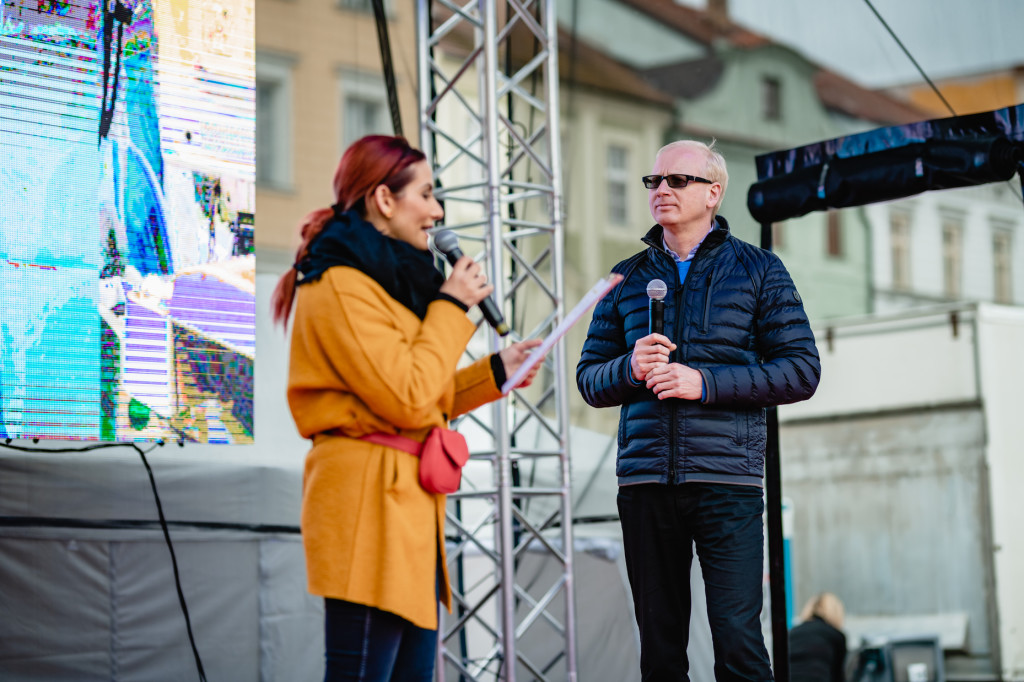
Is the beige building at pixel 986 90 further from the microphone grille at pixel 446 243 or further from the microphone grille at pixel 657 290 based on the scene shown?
the microphone grille at pixel 446 243

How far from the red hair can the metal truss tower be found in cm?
224

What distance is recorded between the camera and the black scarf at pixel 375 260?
1.75m

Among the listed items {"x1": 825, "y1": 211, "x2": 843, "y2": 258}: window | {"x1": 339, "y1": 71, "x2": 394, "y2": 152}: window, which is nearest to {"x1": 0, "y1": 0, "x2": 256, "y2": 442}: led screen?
{"x1": 339, "y1": 71, "x2": 394, "y2": 152}: window

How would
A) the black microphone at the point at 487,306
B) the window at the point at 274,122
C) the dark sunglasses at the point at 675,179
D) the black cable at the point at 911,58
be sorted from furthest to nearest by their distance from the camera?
1. the window at the point at 274,122
2. the black cable at the point at 911,58
3. the dark sunglasses at the point at 675,179
4. the black microphone at the point at 487,306

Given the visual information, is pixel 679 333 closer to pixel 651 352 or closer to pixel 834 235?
pixel 651 352

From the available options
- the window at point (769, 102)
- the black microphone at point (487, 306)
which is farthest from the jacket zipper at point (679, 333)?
the window at point (769, 102)

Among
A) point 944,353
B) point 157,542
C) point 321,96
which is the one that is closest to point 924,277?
point 944,353

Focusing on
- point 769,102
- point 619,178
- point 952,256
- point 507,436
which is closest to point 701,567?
point 507,436

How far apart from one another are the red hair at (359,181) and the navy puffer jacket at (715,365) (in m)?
0.67

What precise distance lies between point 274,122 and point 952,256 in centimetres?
1455

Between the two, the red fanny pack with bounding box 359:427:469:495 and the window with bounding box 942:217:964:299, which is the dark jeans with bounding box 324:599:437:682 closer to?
the red fanny pack with bounding box 359:427:469:495

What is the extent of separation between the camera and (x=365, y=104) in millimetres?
5766

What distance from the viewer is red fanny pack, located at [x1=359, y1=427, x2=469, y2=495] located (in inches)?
68.2

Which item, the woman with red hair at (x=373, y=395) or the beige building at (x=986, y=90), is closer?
the woman with red hair at (x=373, y=395)
